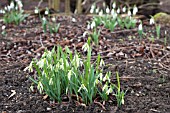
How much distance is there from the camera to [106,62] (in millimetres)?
3660

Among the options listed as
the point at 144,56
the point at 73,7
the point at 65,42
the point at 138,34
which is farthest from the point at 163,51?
the point at 73,7

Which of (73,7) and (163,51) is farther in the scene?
(73,7)

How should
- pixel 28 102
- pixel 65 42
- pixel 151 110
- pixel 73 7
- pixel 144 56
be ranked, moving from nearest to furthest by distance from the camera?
1. pixel 151 110
2. pixel 28 102
3. pixel 144 56
4. pixel 65 42
5. pixel 73 7

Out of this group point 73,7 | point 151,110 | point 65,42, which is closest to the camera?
point 151,110

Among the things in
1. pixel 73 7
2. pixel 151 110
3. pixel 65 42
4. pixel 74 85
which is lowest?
pixel 151 110

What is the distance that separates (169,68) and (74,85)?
1249 mm

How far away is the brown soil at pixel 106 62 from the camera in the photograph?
2.61m

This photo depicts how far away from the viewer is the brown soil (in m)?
2.61

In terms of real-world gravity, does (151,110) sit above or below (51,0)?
below

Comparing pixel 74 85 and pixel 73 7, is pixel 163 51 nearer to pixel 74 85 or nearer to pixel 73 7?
pixel 74 85

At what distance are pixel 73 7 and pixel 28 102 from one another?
7861 mm

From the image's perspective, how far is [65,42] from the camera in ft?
14.4

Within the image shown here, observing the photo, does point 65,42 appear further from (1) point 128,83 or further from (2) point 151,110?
(2) point 151,110

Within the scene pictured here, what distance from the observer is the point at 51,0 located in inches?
343
